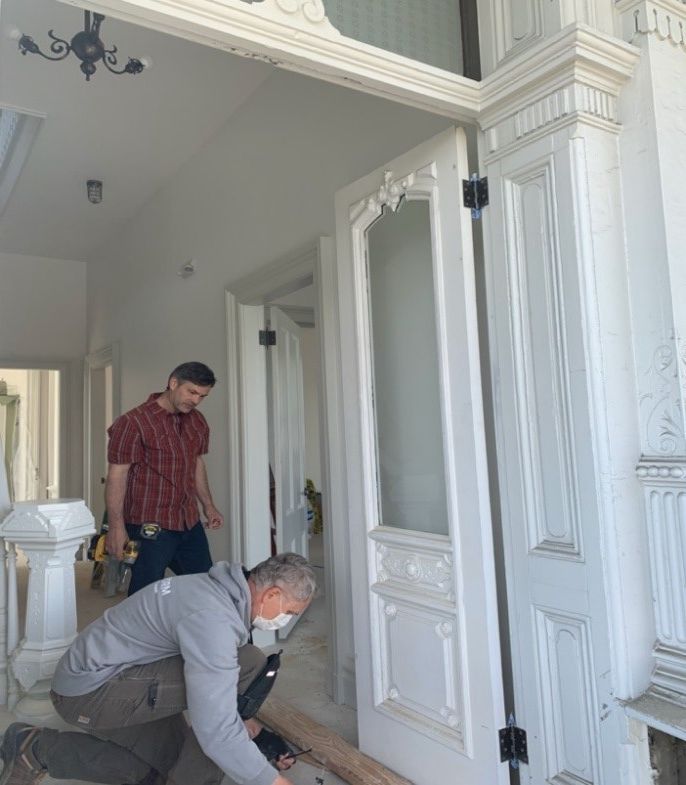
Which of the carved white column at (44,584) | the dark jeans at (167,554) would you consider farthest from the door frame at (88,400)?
the carved white column at (44,584)

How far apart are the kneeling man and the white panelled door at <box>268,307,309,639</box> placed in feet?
6.14

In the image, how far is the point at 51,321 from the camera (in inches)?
277

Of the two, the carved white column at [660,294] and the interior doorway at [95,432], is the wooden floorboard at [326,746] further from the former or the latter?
the interior doorway at [95,432]

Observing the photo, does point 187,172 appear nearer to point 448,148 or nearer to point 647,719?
point 448,148

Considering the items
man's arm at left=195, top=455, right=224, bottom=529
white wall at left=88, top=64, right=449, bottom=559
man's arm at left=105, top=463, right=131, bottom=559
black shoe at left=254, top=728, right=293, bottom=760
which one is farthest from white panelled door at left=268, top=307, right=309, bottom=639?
black shoe at left=254, top=728, right=293, bottom=760

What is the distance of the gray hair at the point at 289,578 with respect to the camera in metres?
1.87

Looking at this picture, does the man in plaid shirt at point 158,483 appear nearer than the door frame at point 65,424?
Yes

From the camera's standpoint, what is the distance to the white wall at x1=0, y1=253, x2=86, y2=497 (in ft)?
22.4

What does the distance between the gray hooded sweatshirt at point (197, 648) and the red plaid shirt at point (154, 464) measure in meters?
1.23

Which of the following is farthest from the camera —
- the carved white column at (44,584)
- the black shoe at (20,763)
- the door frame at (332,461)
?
the door frame at (332,461)

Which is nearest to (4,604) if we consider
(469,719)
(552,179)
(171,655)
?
(171,655)

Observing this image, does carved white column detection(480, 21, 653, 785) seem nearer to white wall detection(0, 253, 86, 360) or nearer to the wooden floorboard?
the wooden floorboard

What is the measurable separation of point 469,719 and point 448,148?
181 cm

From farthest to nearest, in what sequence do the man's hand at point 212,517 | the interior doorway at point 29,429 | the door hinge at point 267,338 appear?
the interior doorway at point 29,429, the door hinge at point 267,338, the man's hand at point 212,517
